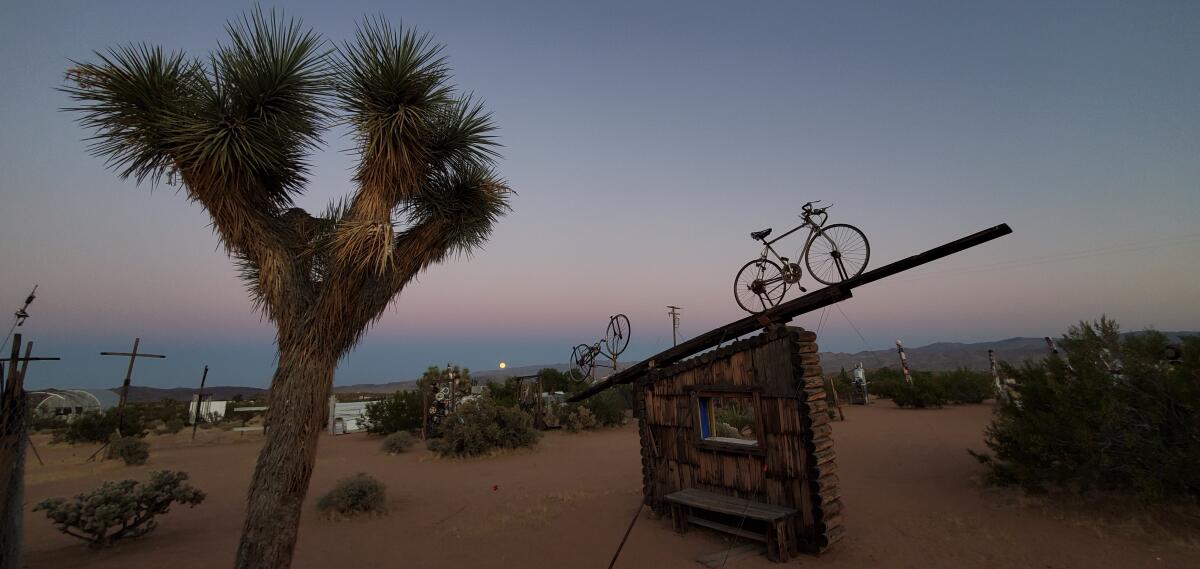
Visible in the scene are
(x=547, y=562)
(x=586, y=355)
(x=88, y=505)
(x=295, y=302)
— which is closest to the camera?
(x=295, y=302)

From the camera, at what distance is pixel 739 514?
6.83m

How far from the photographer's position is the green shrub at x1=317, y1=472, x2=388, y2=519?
32.1ft

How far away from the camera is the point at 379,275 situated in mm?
6070

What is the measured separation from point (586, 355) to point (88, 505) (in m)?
11.3

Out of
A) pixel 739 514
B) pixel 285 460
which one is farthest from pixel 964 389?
pixel 285 460

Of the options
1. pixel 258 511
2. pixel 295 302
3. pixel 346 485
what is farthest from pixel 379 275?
pixel 346 485

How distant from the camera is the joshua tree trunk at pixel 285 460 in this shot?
518 centimetres

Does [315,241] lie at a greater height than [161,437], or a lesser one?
greater

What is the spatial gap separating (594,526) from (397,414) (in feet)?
56.7

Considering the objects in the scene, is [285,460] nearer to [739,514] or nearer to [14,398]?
[14,398]

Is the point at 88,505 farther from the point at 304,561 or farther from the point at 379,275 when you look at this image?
the point at 379,275

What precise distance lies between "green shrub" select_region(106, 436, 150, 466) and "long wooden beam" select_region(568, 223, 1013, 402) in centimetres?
1739

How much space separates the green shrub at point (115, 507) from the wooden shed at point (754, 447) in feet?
27.8

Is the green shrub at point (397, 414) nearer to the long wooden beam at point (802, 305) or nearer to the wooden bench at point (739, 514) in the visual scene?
the long wooden beam at point (802, 305)
